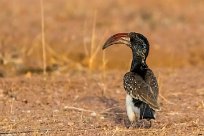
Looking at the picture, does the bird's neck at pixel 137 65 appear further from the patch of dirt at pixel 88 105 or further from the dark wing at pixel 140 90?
the patch of dirt at pixel 88 105

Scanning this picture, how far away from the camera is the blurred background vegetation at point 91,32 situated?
36.4ft

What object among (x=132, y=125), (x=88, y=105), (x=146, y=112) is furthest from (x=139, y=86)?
(x=88, y=105)

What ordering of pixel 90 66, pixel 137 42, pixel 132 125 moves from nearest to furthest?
pixel 132 125 → pixel 137 42 → pixel 90 66

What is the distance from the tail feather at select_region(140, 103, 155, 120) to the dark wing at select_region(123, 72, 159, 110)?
5 cm

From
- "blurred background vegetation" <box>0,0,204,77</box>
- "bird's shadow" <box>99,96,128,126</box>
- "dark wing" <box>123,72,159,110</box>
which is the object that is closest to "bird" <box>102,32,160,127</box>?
"dark wing" <box>123,72,159,110</box>

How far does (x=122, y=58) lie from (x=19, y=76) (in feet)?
8.55

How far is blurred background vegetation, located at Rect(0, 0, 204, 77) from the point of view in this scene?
11102 mm

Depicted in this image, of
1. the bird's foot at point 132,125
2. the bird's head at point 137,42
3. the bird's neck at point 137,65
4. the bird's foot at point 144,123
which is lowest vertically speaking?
the bird's foot at point 132,125

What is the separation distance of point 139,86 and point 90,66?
3632mm

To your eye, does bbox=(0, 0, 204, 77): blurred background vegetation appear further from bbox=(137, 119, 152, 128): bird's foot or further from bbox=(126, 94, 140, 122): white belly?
bbox=(126, 94, 140, 122): white belly

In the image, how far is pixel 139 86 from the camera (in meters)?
6.86

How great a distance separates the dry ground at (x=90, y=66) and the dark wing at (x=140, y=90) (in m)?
0.29

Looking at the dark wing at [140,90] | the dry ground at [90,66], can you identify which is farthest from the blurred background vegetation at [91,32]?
the dark wing at [140,90]

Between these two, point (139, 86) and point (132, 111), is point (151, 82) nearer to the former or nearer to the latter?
point (139, 86)
